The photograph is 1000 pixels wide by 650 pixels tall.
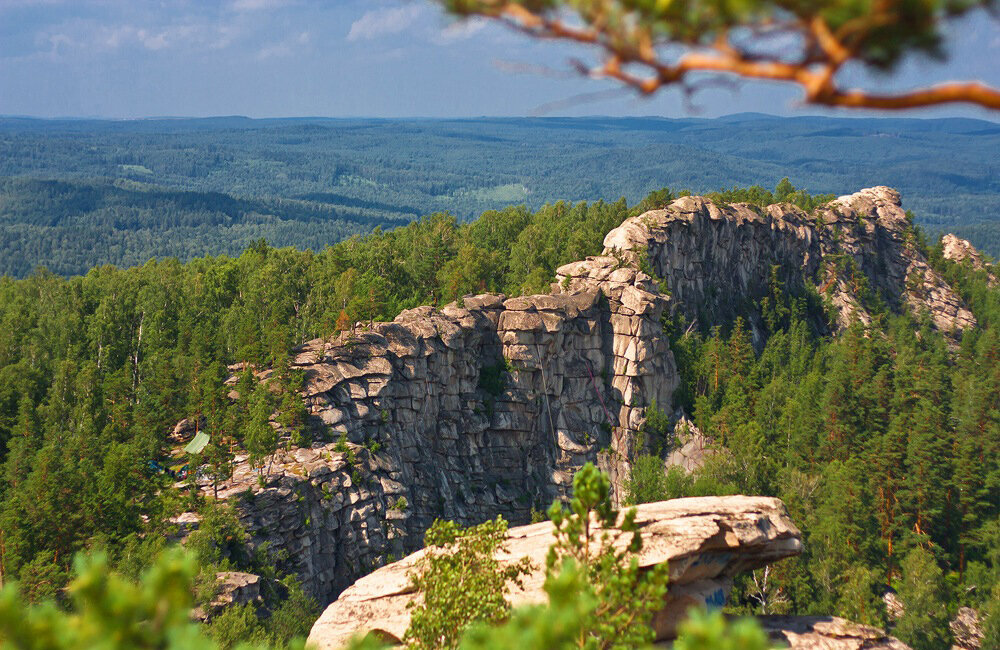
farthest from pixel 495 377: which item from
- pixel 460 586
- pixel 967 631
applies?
pixel 460 586

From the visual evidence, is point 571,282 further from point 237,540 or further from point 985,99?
point 985,99

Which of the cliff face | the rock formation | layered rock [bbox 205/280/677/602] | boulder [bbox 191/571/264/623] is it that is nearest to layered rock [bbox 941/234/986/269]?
the rock formation

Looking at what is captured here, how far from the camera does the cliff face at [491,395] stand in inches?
2020

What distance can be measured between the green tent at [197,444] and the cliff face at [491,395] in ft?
11.2

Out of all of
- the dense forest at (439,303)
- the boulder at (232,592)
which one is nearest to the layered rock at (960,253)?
the dense forest at (439,303)

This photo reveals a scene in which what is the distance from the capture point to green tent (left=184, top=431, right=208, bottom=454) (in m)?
50.1

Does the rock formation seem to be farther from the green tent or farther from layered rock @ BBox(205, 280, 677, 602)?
the green tent

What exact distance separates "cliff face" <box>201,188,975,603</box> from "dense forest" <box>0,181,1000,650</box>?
116 inches

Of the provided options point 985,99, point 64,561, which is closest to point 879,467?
point 64,561

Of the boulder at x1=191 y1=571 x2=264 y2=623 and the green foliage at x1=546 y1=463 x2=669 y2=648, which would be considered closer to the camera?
the green foliage at x1=546 y1=463 x2=669 y2=648

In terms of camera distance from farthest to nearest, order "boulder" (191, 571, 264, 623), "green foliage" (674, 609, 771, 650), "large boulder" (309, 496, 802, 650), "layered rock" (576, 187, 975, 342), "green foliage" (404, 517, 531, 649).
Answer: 1. "layered rock" (576, 187, 975, 342)
2. "boulder" (191, 571, 264, 623)
3. "large boulder" (309, 496, 802, 650)
4. "green foliage" (404, 517, 531, 649)
5. "green foliage" (674, 609, 771, 650)

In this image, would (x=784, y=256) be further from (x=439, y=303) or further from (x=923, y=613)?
(x=923, y=613)

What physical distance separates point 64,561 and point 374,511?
17.4 m

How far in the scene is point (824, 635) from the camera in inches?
1177
